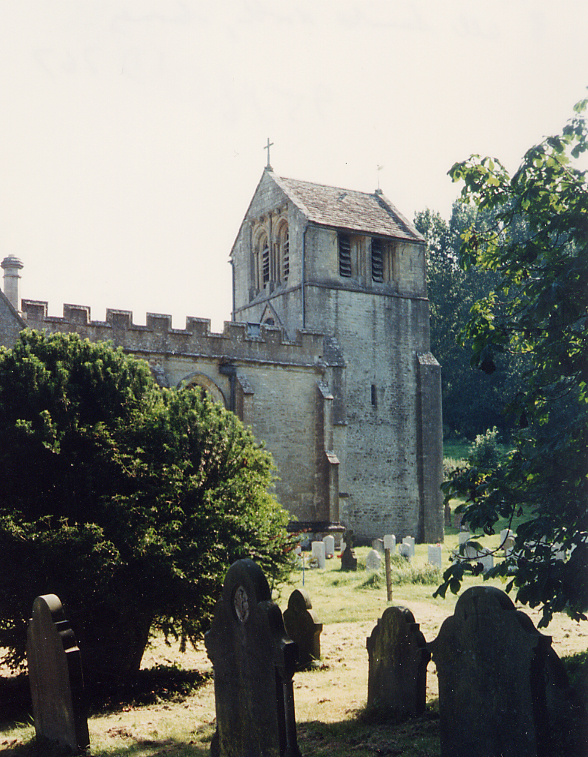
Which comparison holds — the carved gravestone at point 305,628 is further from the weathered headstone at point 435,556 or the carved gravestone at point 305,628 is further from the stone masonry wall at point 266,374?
the stone masonry wall at point 266,374

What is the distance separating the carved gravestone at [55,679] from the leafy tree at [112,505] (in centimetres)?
97

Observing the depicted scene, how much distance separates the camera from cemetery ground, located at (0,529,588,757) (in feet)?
22.0

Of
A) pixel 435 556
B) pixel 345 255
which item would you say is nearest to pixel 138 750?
pixel 435 556

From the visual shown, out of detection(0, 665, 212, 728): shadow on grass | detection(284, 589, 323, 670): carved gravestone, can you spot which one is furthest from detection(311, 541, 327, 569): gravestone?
detection(0, 665, 212, 728): shadow on grass

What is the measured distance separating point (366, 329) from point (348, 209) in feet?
16.9

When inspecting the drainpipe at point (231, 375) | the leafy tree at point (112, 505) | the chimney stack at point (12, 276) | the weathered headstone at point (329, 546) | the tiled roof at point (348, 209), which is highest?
the tiled roof at point (348, 209)

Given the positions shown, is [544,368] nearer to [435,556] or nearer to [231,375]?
[435,556]

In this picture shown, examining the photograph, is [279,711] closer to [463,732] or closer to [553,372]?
[463,732]

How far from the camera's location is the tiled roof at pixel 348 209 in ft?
94.5

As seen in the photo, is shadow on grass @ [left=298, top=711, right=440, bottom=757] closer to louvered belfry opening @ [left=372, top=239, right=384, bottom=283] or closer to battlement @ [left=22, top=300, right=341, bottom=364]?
battlement @ [left=22, top=300, right=341, bottom=364]

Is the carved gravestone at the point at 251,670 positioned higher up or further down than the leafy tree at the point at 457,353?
further down

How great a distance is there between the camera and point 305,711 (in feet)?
25.3

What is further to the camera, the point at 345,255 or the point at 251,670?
the point at 345,255

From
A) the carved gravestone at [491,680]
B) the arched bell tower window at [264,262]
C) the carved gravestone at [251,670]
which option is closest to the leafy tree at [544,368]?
the carved gravestone at [491,680]
